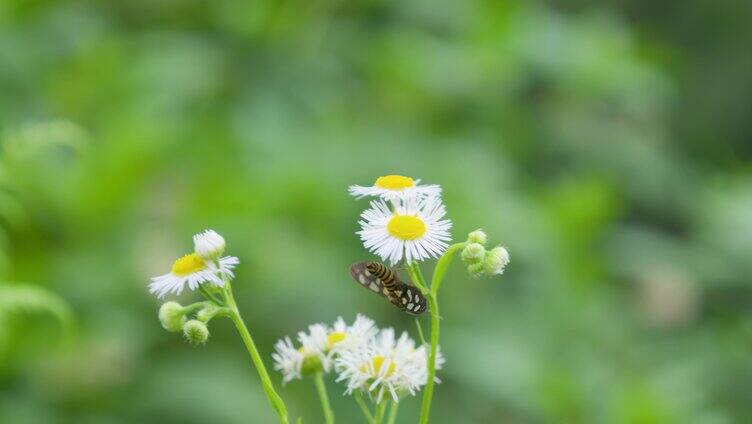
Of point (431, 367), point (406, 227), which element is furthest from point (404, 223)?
point (431, 367)

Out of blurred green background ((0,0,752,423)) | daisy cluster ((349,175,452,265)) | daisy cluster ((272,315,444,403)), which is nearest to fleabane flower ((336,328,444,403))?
daisy cluster ((272,315,444,403))

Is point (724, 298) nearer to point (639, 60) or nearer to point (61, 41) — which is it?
point (639, 60)

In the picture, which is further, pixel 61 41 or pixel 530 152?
pixel 530 152

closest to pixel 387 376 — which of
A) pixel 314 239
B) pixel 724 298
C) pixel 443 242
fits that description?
pixel 443 242

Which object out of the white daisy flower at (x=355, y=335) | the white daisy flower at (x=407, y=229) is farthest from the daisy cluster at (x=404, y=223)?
the white daisy flower at (x=355, y=335)

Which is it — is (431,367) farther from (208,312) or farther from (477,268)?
(208,312)

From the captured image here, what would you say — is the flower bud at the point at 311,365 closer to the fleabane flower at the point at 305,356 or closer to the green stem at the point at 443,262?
the fleabane flower at the point at 305,356

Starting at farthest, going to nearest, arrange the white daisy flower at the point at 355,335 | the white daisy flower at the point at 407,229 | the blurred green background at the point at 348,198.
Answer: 1. the blurred green background at the point at 348,198
2. the white daisy flower at the point at 355,335
3. the white daisy flower at the point at 407,229
